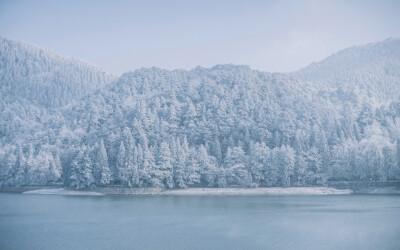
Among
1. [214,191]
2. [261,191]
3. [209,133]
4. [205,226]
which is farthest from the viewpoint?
[209,133]

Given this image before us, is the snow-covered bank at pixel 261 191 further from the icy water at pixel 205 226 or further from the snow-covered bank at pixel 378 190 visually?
the icy water at pixel 205 226

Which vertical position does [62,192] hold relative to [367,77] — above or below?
below

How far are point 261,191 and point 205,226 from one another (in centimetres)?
4127

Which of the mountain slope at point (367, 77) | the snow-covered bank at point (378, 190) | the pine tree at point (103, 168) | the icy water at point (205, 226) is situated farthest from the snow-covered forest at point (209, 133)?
the icy water at point (205, 226)

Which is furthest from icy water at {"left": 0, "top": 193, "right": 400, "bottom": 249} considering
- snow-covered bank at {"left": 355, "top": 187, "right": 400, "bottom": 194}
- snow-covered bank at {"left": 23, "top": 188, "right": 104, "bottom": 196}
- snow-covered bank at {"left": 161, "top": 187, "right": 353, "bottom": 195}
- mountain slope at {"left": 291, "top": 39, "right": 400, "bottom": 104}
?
mountain slope at {"left": 291, "top": 39, "right": 400, "bottom": 104}

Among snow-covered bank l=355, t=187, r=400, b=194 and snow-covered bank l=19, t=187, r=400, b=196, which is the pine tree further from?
snow-covered bank l=355, t=187, r=400, b=194

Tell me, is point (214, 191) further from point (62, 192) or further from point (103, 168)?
point (62, 192)

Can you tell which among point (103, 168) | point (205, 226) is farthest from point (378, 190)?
point (103, 168)

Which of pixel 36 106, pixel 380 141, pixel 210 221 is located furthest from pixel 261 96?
pixel 36 106

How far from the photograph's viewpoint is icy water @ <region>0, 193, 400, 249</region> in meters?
34.1

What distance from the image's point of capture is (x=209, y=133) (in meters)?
108

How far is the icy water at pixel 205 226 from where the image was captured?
3412cm

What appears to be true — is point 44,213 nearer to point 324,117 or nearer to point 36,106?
point 324,117

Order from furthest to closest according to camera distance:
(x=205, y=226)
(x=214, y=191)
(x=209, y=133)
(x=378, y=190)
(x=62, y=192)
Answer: (x=209, y=133) < (x=62, y=192) < (x=214, y=191) < (x=378, y=190) < (x=205, y=226)
